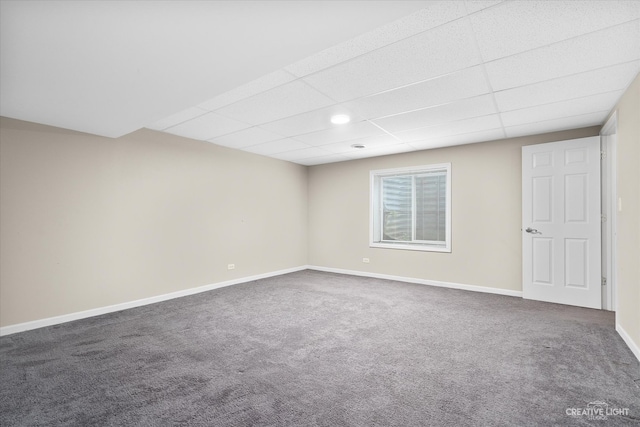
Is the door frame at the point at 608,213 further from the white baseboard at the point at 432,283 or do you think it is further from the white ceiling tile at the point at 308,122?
the white ceiling tile at the point at 308,122

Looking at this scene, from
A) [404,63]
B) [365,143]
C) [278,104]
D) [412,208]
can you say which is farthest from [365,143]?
[404,63]

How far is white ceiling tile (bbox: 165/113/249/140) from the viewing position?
367 cm

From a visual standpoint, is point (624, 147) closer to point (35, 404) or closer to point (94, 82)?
point (94, 82)

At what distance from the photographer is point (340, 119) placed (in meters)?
3.63

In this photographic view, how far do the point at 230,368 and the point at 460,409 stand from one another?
5.34ft

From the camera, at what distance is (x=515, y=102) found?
311 cm

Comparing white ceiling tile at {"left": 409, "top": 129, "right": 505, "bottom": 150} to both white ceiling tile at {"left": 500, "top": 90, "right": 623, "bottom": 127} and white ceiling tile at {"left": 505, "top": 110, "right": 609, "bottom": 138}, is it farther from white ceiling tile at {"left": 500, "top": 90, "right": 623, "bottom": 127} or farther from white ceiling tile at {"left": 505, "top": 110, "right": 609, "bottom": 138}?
white ceiling tile at {"left": 500, "top": 90, "right": 623, "bottom": 127}

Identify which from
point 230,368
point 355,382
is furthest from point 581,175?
point 230,368

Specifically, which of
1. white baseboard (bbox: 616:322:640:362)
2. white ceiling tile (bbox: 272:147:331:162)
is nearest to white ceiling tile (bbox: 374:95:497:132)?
white ceiling tile (bbox: 272:147:331:162)

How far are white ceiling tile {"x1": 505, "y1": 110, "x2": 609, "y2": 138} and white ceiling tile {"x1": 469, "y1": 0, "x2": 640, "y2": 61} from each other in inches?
84.6

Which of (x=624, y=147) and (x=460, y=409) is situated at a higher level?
(x=624, y=147)

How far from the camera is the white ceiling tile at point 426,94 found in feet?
8.48

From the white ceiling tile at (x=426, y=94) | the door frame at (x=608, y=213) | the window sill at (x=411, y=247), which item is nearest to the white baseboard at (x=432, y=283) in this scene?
the window sill at (x=411, y=247)

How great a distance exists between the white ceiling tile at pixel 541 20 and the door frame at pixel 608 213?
99.3 inches
